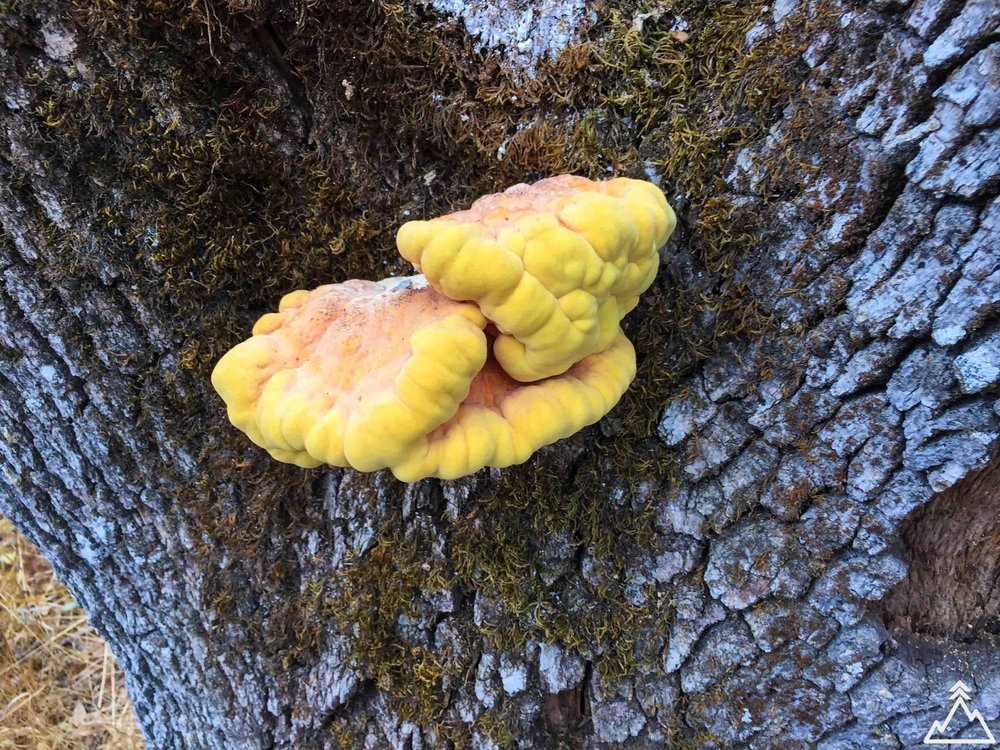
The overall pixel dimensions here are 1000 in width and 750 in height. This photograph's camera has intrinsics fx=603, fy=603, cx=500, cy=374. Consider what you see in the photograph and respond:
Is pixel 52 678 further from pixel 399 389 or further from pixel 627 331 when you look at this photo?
pixel 627 331

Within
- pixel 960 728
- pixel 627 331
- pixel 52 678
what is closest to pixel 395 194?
pixel 627 331

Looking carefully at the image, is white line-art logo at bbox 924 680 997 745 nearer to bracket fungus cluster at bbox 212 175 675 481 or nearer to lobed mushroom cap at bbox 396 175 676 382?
bracket fungus cluster at bbox 212 175 675 481

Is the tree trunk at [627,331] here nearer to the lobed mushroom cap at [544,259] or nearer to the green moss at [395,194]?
the green moss at [395,194]

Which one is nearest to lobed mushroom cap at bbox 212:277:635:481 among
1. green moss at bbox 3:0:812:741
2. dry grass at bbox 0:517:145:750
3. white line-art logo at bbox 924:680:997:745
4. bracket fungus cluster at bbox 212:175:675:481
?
bracket fungus cluster at bbox 212:175:675:481

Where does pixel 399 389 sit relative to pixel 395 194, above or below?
below

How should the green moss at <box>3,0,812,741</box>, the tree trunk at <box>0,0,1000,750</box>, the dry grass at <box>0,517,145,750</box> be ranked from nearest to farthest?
the tree trunk at <box>0,0,1000,750</box> < the green moss at <box>3,0,812,741</box> < the dry grass at <box>0,517,145,750</box>

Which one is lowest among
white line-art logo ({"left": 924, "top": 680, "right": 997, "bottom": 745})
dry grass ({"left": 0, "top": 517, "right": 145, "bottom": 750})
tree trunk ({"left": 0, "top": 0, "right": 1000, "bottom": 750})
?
dry grass ({"left": 0, "top": 517, "right": 145, "bottom": 750})
